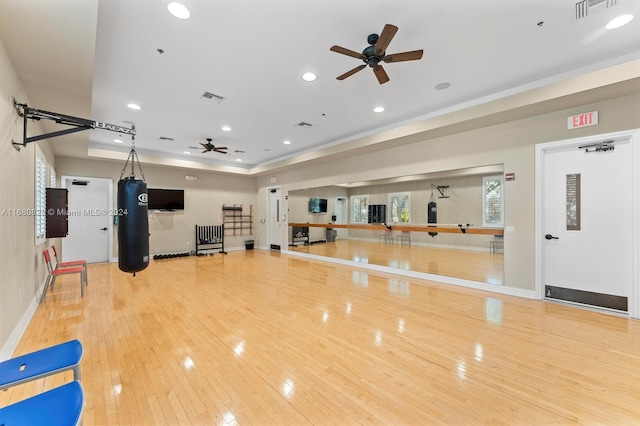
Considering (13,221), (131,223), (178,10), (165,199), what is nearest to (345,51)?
(178,10)

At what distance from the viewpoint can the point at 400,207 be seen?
21.6 feet

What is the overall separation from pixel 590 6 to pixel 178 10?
13.1 ft

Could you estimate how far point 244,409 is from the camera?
2.01 metres

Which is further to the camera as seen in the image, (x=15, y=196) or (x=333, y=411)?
(x=15, y=196)

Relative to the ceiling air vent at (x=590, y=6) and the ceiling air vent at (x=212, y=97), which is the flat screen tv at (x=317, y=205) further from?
the ceiling air vent at (x=590, y=6)

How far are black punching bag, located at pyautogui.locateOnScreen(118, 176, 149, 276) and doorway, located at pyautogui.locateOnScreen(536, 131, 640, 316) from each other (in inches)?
240

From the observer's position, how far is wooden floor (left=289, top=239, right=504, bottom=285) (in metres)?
5.19

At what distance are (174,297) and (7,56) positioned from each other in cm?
370

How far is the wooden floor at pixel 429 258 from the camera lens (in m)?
5.19

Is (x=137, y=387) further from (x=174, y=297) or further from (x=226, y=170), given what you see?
(x=226, y=170)

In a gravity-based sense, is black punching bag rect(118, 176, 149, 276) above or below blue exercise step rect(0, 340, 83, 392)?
above

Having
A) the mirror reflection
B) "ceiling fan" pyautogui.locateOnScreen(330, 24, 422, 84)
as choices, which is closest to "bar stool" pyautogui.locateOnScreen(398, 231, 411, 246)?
the mirror reflection

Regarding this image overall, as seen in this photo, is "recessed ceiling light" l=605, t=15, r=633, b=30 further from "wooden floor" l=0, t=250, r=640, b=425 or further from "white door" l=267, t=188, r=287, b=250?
"white door" l=267, t=188, r=287, b=250

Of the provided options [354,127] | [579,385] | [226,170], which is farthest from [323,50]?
[226,170]
